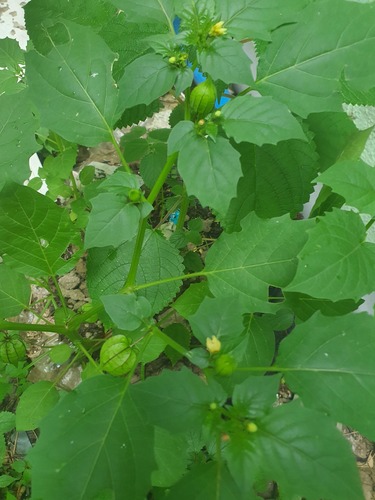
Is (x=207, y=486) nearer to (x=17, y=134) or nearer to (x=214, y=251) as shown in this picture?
(x=214, y=251)

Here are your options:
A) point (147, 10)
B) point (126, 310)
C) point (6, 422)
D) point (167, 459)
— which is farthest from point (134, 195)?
point (6, 422)

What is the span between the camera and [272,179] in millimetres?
1139

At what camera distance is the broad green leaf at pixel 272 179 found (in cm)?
113

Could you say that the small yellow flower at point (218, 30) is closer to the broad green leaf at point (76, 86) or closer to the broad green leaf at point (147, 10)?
the broad green leaf at point (147, 10)

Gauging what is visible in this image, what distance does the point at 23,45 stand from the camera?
1.87 metres

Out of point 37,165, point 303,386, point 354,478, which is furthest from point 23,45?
point 354,478

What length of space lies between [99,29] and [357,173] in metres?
0.73

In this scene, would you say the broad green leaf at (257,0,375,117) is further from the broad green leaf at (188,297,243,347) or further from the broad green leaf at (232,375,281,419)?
the broad green leaf at (232,375,281,419)

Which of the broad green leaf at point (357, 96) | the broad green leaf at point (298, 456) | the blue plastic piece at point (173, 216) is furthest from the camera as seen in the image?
the blue plastic piece at point (173, 216)

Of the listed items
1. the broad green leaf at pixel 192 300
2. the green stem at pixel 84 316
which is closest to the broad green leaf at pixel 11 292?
the green stem at pixel 84 316

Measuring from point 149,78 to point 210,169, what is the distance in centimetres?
22

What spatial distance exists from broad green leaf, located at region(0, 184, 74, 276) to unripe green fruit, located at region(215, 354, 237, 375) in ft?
1.59

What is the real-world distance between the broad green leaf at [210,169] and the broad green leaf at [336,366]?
279mm

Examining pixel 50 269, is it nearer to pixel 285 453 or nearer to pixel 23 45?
pixel 285 453
